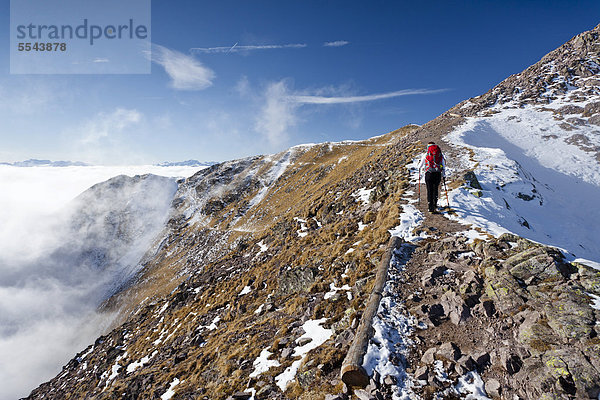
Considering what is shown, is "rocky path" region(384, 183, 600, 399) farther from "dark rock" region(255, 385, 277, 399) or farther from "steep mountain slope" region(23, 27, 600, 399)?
"dark rock" region(255, 385, 277, 399)

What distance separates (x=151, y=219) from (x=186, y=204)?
49.3ft

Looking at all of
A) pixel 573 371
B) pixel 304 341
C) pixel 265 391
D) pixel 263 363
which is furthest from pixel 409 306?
pixel 263 363

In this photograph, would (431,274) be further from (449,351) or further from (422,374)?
(422,374)

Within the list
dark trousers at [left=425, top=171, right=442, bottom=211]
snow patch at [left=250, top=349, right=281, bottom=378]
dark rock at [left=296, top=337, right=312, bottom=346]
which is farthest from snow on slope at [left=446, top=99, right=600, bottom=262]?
snow patch at [left=250, top=349, right=281, bottom=378]

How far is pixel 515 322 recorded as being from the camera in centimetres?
659

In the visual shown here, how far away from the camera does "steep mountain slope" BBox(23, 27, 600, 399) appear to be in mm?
5895

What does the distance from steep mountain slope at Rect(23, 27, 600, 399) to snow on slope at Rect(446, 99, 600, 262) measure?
0.20m

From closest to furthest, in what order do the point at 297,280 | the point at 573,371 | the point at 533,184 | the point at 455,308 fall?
the point at 573,371 → the point at 455,308 → the point at 297,280 → the point at 533,184

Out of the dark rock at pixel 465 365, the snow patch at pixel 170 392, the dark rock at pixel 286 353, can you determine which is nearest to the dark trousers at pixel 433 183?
the dark rock at pixel 465 365

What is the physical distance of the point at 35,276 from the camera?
10031 centimetres

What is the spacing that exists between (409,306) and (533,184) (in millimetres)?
23064

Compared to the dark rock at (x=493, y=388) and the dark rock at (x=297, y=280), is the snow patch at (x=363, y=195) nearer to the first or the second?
the dark rock at (x=297, y=280)

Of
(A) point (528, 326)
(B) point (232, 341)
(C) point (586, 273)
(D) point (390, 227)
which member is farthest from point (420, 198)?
(B) point (232, 341)

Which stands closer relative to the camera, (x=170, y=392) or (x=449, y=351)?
(x=449, y=351)
